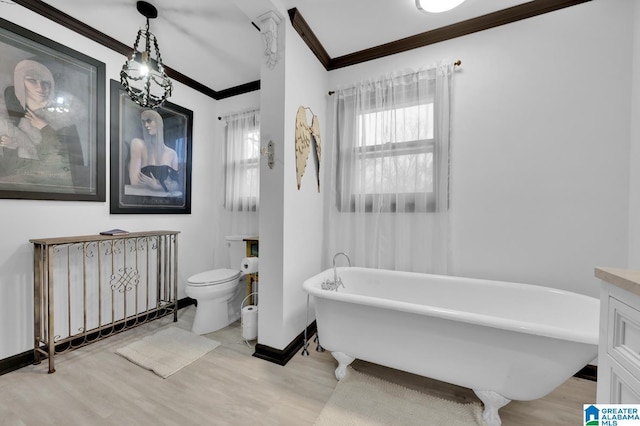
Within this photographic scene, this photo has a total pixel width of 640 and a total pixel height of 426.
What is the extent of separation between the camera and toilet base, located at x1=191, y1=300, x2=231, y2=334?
2174 mm

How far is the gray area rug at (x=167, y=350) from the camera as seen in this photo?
1.69m

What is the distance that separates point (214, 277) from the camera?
2.30 m

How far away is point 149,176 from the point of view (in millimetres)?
2414

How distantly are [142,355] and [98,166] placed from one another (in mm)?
1567

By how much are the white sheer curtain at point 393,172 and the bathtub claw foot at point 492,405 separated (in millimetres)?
872

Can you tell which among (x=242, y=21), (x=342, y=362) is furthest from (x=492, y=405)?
(x=242, y=21)

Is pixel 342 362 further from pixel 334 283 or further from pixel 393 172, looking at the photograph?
pixel 393 172

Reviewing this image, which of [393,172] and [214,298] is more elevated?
[393,172]

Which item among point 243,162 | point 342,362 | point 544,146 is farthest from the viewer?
point 243,162

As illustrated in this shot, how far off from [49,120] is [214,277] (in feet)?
5.55

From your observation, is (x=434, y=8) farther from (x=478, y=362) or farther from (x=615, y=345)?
(x=478, y=362)

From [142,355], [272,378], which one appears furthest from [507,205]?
[142,355]

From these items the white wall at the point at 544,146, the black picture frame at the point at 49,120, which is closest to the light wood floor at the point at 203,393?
the white wall at the point at 544,146

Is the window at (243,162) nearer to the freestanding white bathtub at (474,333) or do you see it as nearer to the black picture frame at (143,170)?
the black picture frame at (143,170)
